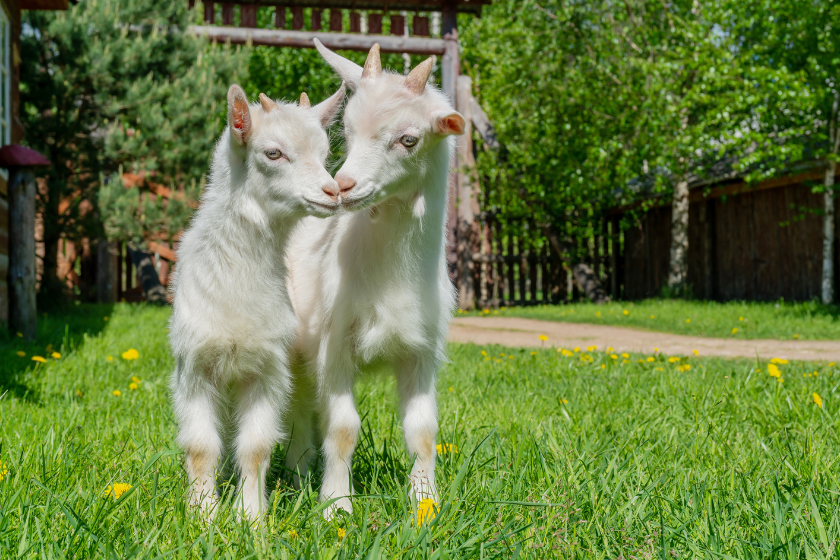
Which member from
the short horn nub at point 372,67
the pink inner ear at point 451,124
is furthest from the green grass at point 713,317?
the short horn nub at point 372,67

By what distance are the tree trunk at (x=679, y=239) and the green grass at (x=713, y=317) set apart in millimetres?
1085

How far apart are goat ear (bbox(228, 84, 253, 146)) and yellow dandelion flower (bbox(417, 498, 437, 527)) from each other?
4.38 ft

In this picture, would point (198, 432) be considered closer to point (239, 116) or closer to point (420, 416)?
point (420, 416)

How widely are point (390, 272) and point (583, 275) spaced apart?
465 inches

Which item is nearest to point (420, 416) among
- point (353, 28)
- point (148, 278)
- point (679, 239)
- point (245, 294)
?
point (245, 294)

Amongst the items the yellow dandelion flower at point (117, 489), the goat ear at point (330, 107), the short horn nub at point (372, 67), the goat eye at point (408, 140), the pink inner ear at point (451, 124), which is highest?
the short horn nub at point (372, 67)

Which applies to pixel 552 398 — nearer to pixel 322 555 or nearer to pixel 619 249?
pixel 322 555

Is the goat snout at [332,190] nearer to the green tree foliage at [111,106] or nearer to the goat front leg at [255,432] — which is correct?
the goat front leg at [255,432]

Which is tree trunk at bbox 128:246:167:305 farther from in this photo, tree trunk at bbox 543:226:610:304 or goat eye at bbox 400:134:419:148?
goat eye at bbox 400:134:419:148

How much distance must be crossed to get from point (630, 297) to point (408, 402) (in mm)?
13336

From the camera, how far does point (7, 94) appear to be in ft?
23.6

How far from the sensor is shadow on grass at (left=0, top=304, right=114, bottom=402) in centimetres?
380

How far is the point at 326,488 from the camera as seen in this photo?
2.59 meters

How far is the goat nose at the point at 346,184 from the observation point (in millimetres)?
2316
